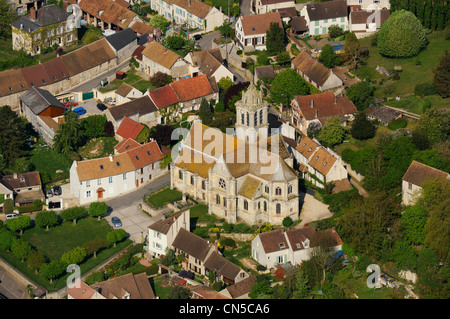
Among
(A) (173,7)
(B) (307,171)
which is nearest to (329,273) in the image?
(B) (307,171)

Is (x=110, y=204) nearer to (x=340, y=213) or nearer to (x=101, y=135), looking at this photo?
(x=101, y=135)

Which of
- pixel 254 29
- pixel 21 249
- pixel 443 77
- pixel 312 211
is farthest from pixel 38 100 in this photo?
pixel 443 77

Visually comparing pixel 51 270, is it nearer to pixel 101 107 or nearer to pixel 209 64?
pixel 101 107

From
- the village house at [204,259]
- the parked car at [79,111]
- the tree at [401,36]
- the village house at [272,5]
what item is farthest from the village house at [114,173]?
the village house at [272,5]

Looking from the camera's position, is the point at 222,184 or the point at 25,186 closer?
the point at 222,184

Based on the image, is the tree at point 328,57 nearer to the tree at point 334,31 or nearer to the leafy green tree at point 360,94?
the tree at point 334,31

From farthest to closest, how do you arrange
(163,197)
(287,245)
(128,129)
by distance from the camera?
(128,129) → (163,197) → (287,245)
